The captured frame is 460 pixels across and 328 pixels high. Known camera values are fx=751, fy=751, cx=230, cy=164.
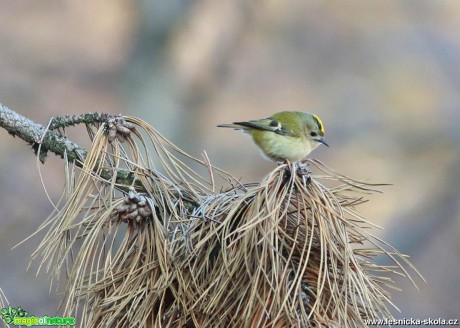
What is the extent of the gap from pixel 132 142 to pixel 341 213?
1.56 ft

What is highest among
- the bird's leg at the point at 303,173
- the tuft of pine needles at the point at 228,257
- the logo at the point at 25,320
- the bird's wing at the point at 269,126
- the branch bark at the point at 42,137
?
the bird's wing at the point at 269,126

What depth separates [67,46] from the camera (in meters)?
6.00

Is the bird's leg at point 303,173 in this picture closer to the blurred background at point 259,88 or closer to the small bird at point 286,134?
the small bird at point 286,134

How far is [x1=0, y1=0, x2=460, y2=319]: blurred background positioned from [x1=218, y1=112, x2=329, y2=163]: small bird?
5.99 ft

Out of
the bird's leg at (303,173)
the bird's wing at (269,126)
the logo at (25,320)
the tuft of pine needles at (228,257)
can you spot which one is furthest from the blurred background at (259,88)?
the bird's leg at (303,173)

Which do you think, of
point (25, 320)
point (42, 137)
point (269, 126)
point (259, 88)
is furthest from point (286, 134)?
point (259, 88)

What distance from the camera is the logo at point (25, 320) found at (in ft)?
4.44

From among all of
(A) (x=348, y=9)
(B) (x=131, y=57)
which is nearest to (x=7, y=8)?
(B) (x=131, y=57)

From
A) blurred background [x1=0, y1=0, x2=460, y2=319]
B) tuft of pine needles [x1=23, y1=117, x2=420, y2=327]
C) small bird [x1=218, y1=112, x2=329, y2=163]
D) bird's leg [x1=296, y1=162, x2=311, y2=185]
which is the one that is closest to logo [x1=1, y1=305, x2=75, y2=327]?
tuft of pine needles [x1=23, y1=117, x2=420, y2=327]

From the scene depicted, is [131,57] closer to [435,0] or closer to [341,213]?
[435,0]

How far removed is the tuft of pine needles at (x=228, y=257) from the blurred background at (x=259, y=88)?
2.82 metres

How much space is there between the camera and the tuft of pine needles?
128 cm

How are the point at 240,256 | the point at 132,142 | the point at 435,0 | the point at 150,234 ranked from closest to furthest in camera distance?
1. the point at 240,256
2. the point at 150,234
3. the point at 132,142
4. the point at 435,0

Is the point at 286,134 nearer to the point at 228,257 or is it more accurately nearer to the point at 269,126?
the point at 269,126
